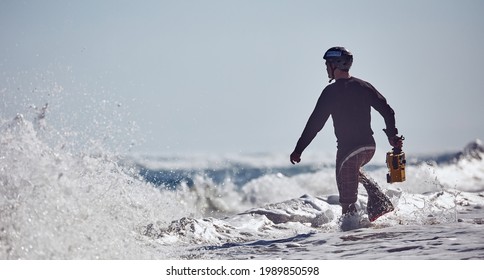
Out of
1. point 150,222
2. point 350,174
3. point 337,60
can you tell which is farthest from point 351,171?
point 150,222

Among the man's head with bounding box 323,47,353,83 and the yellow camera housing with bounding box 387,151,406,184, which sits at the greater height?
the man's head with bounding box 323,47,353,83

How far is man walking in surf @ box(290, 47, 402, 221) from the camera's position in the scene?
615 centimetres

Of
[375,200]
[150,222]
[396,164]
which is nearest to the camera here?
[396,164]

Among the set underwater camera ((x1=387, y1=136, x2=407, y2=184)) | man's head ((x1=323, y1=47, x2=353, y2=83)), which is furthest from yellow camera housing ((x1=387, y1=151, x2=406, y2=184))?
man's head ((x1=323, y1=47, x2=353, y2=83))

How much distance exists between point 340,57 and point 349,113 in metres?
0.45

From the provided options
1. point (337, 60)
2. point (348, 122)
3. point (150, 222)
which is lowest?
point (150, 222)

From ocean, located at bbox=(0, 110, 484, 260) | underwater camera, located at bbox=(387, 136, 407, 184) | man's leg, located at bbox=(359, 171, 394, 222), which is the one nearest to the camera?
ocean, located at bbox=(0, 110, 484, 260)

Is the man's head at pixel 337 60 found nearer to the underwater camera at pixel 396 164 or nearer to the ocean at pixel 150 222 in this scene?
the underwater camera at pixel 396 164

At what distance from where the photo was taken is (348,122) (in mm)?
6156

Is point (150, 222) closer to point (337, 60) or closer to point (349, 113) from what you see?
point (349, 113)

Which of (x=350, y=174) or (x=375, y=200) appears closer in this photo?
(x=350, y=174)

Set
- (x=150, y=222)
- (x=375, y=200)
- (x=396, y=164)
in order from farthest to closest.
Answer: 1. (x=150, y=222)
2. (x=375, y=200)
3. (x=396, y=164)

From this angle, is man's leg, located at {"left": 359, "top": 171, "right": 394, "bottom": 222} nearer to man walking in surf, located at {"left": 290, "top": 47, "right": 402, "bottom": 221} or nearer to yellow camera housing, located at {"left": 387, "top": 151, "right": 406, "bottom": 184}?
man walking in surf, located at {"left": 290, "top": 47, "right": 402, "bottom": 221}

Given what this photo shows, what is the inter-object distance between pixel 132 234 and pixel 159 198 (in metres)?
1.34
